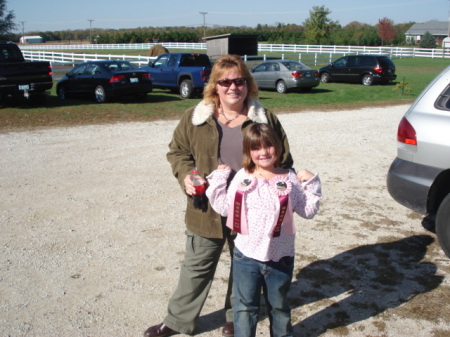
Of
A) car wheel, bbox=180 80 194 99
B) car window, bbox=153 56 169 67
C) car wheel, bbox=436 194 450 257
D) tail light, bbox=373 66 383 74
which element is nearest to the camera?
car wheel, bbox=436 194 450 257

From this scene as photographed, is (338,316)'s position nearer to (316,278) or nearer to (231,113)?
(316,278)

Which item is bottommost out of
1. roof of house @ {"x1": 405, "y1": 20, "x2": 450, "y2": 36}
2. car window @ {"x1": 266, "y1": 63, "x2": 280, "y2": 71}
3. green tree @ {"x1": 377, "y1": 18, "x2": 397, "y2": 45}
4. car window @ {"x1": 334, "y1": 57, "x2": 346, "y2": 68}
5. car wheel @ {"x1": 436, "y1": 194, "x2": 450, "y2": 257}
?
car wheel @ {"x1": 436, "y1": 194, "x2": 450, "y2": 257}

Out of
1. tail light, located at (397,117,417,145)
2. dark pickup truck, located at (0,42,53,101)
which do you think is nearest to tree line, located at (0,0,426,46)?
dark pickup truck, located at (0,42,53,101)

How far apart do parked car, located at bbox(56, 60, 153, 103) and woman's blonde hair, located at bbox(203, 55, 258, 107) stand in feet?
42.7

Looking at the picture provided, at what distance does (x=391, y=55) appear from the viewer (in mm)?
45000

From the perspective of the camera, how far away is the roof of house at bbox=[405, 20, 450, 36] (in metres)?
110

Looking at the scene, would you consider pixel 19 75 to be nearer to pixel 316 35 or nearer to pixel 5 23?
pixel 5 23

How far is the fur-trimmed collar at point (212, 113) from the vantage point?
9.67 ft

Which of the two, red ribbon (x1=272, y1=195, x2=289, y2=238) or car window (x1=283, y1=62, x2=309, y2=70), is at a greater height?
car window (x1=283, y1=62, x2=309, y2=70)

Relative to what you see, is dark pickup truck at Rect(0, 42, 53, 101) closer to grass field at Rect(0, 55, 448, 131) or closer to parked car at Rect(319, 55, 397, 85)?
grass field at Rect(0, 55, 448, 131)

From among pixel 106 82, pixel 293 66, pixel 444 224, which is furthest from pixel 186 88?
pixel 444 224

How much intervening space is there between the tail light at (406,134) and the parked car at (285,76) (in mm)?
14857

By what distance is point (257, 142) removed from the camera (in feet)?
8.54

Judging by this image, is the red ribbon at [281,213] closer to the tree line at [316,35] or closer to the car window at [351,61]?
the car window at [351,61]
